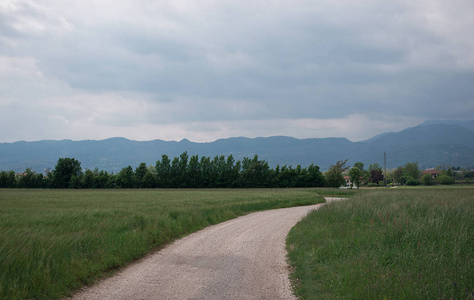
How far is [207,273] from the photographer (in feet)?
34.4

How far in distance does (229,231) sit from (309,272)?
9384 millimetres

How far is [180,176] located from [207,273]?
94.2 meters

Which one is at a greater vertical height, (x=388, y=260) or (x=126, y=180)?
(x=388, y=260)

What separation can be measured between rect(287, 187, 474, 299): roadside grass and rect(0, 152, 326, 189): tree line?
282 feet

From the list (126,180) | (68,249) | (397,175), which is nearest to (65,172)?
(126,180)

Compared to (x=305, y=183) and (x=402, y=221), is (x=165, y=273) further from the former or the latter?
(x=305, y=183)

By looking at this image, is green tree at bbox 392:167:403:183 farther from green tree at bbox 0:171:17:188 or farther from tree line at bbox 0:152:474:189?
green tree at bbox 0:171:17:188

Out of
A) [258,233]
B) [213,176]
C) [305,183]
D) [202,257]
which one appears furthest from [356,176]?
[202,257]

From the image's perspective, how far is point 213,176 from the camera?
10362 centimetres

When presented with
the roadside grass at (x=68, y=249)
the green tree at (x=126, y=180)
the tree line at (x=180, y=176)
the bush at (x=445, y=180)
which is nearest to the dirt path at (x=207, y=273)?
the roadside grass at (x=68, y=249)

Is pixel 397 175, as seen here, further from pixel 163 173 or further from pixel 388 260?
pixel 388 260

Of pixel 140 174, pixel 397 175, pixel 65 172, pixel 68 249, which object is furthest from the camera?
pixel 397 175

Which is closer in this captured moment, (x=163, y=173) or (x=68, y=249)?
(x=68, y=249)

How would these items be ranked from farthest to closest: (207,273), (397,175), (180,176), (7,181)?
(397,175)
(180,176)
(7,181)
(207,273)
